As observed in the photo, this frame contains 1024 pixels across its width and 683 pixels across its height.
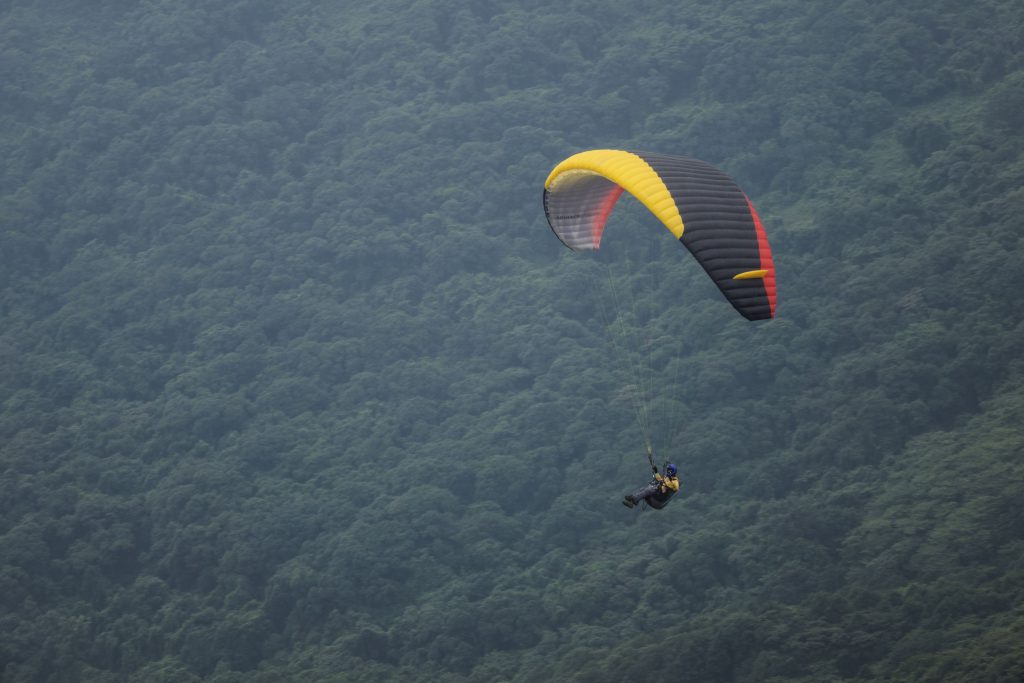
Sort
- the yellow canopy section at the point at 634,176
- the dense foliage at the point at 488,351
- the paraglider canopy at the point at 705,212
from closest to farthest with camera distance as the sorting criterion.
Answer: the paraglider canopy at the point at 705,212, the yellow canopy section at the point at 634,176, the dense foliage at the point at 488,351

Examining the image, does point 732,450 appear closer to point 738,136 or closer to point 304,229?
point 738,136

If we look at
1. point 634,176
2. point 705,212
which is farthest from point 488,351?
point 705,212

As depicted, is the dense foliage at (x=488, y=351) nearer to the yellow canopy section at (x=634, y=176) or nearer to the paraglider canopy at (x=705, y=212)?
the paraglider canopy at (x=705, y=212)

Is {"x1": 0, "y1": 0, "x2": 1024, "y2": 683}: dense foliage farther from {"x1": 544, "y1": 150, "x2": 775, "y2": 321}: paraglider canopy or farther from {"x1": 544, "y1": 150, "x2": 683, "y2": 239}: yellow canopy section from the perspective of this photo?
{"x1": 544, "y1": 150, "x2": 683, "y2": 239}: yellow canopy section

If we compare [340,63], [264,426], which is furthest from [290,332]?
[340,63]

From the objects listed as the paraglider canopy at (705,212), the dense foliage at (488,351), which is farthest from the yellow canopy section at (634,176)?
the dense foliage at (488,351)

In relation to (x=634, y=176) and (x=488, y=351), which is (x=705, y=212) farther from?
(x=488, y=351)
